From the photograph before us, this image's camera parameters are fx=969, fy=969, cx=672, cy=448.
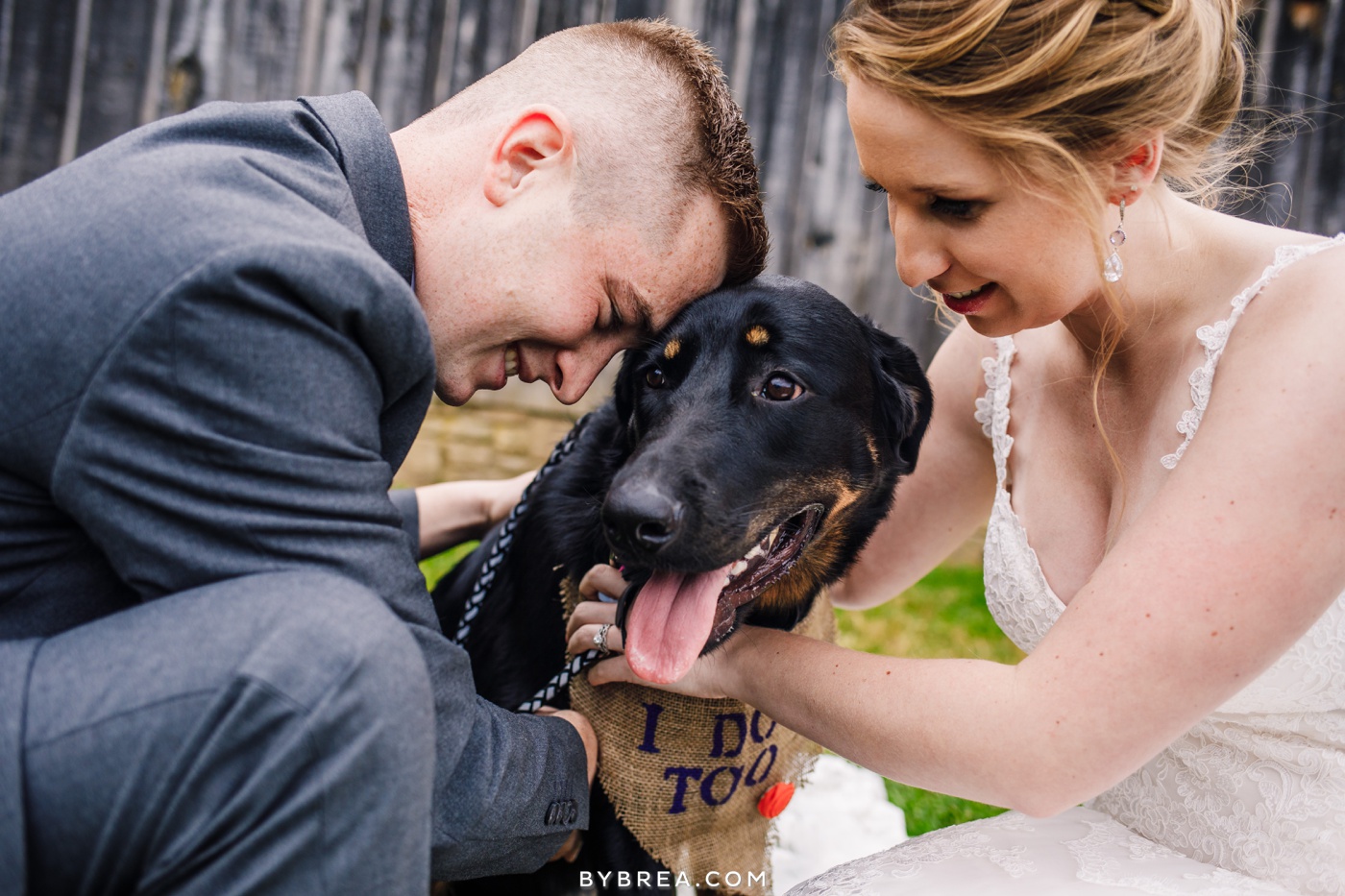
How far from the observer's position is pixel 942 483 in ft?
9.06

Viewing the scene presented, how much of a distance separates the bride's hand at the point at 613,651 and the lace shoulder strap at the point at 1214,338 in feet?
3.22

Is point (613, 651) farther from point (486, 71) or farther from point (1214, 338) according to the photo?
point (486, 71)

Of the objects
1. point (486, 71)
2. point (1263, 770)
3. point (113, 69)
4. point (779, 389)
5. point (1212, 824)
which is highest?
point (486, 71)

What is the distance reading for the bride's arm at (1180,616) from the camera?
1583 mm

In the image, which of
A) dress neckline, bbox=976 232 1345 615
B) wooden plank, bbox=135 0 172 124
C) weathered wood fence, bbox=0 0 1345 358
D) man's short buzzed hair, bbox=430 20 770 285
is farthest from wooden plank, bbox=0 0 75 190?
dress neckline, bbox=976 232 1345 615

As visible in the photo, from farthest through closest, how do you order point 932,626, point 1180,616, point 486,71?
point 486,71
point 932,626
point 1180,616

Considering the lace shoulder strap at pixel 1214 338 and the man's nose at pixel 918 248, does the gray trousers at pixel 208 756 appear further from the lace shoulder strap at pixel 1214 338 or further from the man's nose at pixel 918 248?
the lace shoulder strap at pixel 1214 338

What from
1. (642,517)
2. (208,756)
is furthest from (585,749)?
(208,756)

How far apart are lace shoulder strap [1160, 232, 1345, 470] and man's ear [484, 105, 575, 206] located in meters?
1.30

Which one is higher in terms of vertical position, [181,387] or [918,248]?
[918,248]

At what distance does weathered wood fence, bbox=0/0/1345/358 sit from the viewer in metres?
4.92

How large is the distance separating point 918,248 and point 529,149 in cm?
79

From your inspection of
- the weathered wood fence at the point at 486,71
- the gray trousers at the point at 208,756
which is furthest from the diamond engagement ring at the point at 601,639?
the weathered wood fence at the point at 486,71

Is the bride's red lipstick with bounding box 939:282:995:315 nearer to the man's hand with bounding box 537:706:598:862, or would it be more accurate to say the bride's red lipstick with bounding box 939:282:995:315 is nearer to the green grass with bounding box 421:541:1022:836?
the man's hand with bounding box 537:706:598:862
